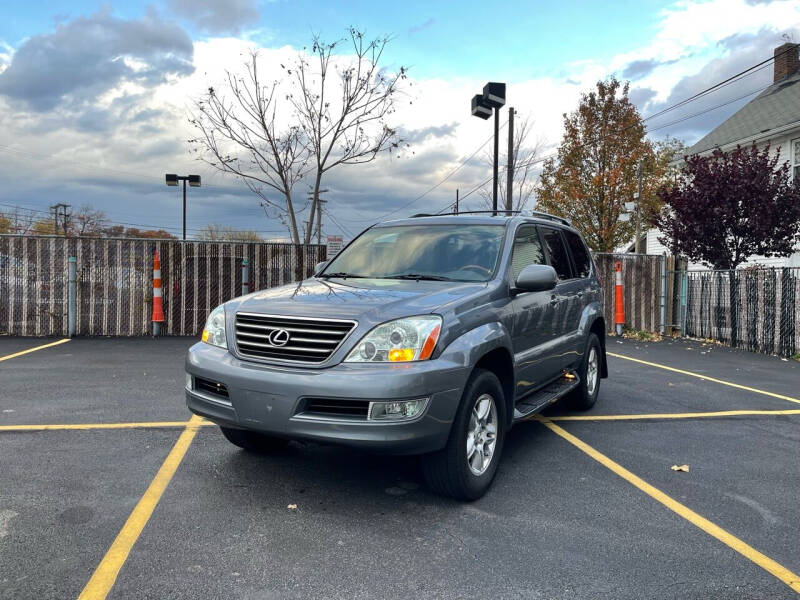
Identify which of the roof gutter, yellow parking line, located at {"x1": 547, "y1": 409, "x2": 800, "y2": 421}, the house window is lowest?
yellow parking line, located at {"x1": 547, "y1": 409, "x2": 800, "y2": 421}

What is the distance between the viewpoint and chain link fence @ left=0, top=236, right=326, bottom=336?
11.6 metres

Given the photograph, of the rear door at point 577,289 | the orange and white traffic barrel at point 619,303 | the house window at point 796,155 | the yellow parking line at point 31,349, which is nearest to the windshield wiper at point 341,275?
the rear door at point 577,289

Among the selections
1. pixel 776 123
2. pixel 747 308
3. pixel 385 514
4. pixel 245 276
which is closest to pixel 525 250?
pixel 385 514

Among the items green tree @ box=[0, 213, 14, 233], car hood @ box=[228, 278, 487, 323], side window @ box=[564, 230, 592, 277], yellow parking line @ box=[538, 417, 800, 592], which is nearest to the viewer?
yellow parking line @ box=[538, 417, 800, 592]

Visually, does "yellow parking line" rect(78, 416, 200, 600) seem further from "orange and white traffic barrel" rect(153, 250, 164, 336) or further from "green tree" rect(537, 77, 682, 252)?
"green tree" rect(537, 77, 682, 252)

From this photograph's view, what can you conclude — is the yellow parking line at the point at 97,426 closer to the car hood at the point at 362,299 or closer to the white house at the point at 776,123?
the car hood at the point at 362,299

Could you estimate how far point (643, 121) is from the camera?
27.5m

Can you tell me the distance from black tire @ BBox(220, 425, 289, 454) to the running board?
1.75 meters

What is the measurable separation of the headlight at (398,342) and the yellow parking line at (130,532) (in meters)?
1.43

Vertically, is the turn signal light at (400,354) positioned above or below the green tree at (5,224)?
below

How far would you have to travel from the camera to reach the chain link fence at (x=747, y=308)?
1153cm

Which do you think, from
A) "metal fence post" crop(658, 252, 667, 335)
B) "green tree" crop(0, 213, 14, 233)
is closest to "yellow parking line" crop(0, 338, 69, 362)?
"metal fence post" crop(658, 252, 667, 335)

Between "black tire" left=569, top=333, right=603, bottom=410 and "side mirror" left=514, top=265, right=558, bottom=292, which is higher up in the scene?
"side mirror" left=514, top=265, right=558, bottom=292

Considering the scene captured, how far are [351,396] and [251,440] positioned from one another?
153cm
